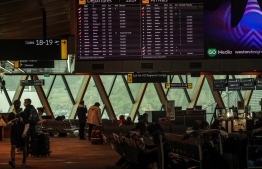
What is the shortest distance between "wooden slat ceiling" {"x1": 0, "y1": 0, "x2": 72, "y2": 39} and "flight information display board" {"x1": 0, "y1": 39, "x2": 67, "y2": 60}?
1127 mm

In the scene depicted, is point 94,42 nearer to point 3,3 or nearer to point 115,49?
point 115,49

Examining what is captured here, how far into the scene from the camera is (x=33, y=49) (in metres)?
16.1

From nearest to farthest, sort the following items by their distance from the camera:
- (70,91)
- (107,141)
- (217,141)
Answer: (217,141)
(107,141)
(70,91)

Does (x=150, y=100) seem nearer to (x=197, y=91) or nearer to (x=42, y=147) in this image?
(x=197, y=91)

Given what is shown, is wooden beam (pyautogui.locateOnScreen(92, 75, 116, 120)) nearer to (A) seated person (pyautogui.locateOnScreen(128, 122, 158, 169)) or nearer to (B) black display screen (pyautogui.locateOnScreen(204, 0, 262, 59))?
(B) black display screen (pyautogui.locateOnScreen(204, 0, 262, 59))

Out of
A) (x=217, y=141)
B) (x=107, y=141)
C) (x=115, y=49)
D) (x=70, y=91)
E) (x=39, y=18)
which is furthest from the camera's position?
(x=70, y=91)

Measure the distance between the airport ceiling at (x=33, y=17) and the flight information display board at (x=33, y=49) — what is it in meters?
1.13

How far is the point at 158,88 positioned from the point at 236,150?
32923 mm

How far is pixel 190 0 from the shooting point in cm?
1614

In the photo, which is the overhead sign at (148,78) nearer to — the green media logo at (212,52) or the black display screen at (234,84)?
the black display screen at (234,84)

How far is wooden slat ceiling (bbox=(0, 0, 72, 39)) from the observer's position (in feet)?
58.9

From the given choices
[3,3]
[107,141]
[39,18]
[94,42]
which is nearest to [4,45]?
[3,3]

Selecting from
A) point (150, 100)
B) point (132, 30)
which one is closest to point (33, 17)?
point (132, 30)

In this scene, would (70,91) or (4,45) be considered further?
(70,91)
